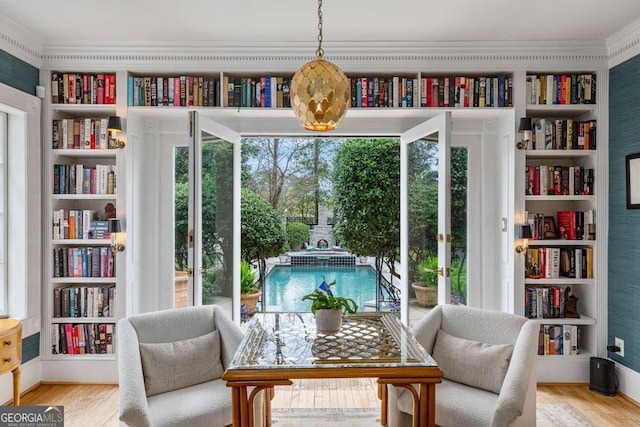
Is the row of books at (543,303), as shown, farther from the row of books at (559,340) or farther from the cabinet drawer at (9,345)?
the cabinet drawer at (9,345)

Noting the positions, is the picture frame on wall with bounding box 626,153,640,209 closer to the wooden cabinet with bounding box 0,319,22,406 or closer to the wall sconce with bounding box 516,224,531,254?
the wall sconce with bounding box 516,224,531,254

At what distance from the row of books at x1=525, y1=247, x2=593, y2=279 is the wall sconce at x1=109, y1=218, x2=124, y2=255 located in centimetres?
331

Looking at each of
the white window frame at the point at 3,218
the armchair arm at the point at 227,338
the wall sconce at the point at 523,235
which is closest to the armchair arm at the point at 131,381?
the armchair arm at the point at 227,338

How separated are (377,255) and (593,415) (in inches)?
150

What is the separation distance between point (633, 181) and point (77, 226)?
4.34m

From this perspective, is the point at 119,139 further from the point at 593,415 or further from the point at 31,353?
the point at 593,415

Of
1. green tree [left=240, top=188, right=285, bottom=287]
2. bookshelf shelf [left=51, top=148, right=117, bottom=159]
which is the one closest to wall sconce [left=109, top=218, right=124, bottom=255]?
bookshelf shelf [left=51, top=148, right=117, bottom=159]

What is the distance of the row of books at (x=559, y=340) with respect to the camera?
374cm

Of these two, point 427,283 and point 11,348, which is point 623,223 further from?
point 11,348

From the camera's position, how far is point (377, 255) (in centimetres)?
676

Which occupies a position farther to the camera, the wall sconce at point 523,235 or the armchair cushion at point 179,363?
the wall sconce at point 523,235

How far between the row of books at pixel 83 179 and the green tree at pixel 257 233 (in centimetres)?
324

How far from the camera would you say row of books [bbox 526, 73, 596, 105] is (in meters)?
3.70

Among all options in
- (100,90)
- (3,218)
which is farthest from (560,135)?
(3,218)
